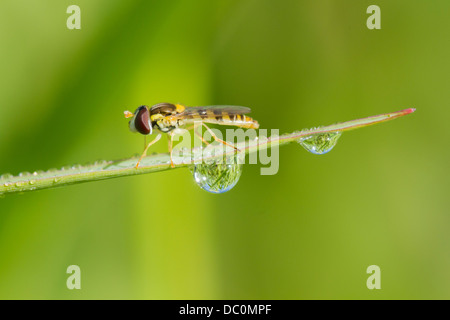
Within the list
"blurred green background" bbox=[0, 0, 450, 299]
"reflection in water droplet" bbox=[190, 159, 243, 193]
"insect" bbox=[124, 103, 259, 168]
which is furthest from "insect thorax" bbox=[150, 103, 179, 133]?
"reflection in water droplet" bbox=[190, 159, 243, 193]

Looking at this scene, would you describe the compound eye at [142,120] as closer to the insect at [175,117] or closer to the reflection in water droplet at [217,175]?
the insect at [175,117]

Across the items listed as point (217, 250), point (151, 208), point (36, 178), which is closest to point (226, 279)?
point (217, 250)

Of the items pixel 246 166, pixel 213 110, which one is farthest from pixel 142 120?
pixel 246 166

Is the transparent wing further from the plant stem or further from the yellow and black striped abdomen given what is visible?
the plant stem

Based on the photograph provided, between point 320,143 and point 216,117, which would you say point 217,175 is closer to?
point 320,143

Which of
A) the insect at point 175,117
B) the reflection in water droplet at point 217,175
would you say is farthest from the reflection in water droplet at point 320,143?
the insect at point 175,117
